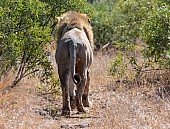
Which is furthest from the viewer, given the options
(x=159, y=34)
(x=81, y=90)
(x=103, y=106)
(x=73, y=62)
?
(x=159, y=34)

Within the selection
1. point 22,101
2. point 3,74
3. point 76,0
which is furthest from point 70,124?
point 76,0

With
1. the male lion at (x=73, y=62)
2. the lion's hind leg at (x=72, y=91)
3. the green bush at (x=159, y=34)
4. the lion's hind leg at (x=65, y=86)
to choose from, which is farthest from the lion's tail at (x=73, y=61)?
the green bush at (x=159, y=34)

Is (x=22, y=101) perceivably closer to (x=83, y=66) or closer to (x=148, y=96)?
(x=83, y=66)

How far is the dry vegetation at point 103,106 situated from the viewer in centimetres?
612

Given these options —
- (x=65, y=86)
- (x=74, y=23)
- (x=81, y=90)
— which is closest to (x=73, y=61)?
(x=65, y=86)

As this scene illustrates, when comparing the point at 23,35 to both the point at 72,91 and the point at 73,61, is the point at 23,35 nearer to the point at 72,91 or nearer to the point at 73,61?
the point at 72,91

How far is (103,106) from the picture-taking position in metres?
7.82

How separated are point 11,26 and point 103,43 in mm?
10520

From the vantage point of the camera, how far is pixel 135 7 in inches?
590

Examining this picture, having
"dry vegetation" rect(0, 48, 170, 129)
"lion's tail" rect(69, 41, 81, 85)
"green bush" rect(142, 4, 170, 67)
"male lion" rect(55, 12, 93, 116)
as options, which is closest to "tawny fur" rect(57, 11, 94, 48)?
"male lion" rect(55, 12, 93, 116)

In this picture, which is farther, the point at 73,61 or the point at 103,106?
the point at 103,106

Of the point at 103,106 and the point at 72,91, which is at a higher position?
the point at 72,91

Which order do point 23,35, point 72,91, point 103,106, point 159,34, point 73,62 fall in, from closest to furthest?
1. point 73,62
2. point 72,91
3. point 103,106
4. point 23,35
5. point 159,34

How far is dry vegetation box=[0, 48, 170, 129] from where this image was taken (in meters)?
6.12
